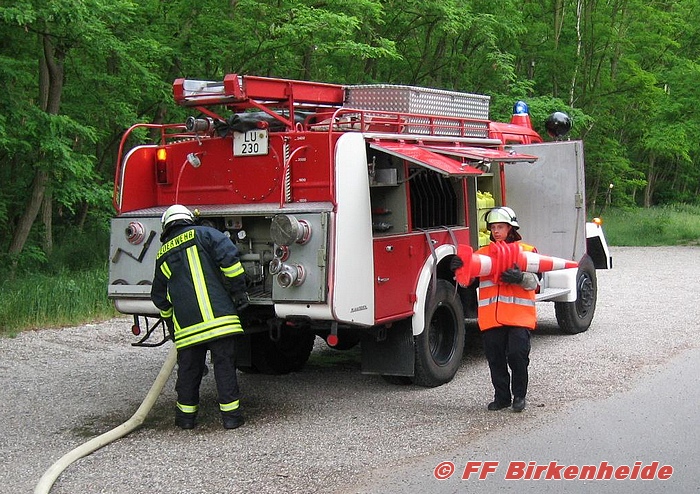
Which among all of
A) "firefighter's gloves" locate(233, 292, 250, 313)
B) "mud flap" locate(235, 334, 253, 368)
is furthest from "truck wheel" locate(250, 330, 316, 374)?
"firefighter's gloves" locate(233, 292, 250, 313)

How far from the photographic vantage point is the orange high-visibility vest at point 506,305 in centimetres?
704

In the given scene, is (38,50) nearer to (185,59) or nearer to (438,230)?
(185,59)

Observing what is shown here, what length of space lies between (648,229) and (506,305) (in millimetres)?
22293

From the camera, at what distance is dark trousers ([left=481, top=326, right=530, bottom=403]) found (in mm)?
7023

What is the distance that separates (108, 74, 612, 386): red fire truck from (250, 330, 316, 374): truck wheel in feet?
0.05

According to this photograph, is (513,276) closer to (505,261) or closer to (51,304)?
(505,261)

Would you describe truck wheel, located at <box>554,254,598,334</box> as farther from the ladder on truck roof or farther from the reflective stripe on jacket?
the reflective stripe on jacket

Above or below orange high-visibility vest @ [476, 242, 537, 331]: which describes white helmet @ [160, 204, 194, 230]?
above

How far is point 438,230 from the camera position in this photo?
8.34 meters

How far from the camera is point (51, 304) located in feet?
40.4

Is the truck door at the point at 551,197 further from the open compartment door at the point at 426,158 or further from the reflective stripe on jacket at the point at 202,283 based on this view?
the reflective stripe on jacket at the point at 202,283

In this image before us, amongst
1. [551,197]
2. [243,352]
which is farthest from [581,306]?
[243,352]

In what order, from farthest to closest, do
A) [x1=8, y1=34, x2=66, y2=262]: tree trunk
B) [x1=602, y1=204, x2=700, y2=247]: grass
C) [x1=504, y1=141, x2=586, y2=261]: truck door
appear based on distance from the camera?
1. [x1=602, y1=204, x2=700, y2=247]: grass
2. [x1=8, y1=34, x2=66, y2=262]: tree trunk
3. [x1=504, y1=141, x2=586, y2=261]: truck door

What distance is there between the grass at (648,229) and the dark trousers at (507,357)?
1978cm
